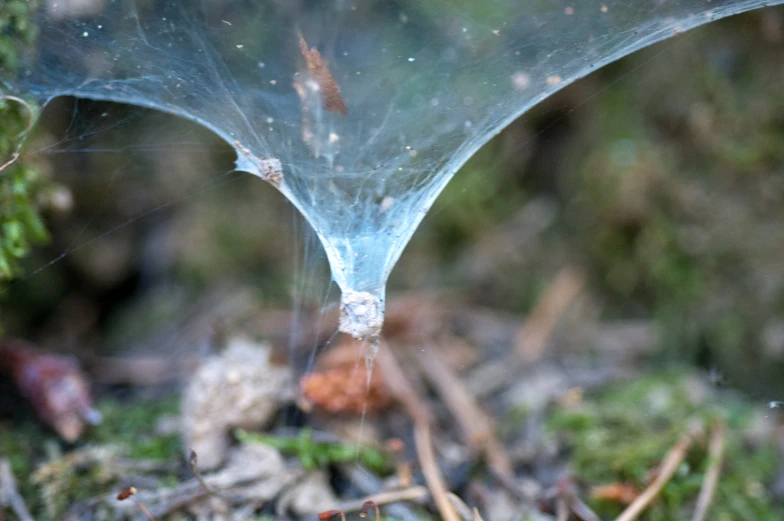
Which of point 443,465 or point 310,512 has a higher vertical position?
point 443,465

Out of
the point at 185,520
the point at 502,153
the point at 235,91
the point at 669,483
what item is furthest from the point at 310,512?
the point at 502,153

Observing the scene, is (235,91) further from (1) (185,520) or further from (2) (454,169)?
(1) (185,520)

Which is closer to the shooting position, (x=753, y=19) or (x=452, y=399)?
(x=452, y=399)

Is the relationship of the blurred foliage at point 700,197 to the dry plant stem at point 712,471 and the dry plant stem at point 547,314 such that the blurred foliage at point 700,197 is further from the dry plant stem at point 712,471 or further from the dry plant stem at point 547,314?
the dry plant stem at point 712,471

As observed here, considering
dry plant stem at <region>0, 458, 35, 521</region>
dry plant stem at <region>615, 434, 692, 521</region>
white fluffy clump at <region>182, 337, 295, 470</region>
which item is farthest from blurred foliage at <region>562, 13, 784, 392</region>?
dry plant stem at <region>0, 458, 35, 521</region>

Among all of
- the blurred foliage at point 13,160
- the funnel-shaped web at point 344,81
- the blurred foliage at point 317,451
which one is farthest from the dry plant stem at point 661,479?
the blurred foliage at point 13,160

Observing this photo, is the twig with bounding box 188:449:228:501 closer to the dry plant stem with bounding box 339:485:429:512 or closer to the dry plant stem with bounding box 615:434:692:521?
the dry plant stem with bounding box 339:485:429:512

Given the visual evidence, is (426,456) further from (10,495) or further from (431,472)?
(10,495)
